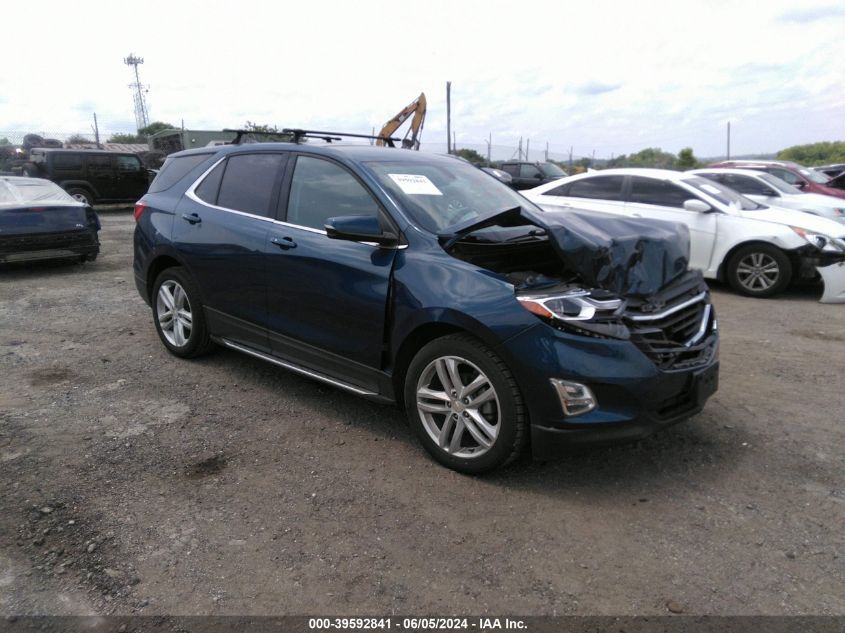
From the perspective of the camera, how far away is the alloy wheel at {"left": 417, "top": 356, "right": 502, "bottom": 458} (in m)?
3.25

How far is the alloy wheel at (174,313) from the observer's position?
201 inches

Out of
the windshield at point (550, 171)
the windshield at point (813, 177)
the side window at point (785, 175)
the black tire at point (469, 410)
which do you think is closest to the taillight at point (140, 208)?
the black tire at point (469, 410)

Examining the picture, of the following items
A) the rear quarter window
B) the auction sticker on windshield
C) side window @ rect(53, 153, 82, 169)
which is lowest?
the auction sticker on windshield

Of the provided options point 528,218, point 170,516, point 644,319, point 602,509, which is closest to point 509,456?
point 602,509

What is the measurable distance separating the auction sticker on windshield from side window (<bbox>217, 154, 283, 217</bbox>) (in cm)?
98

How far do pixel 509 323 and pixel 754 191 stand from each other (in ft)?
33.1

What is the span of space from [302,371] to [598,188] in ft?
20.5

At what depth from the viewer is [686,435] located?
3869mm

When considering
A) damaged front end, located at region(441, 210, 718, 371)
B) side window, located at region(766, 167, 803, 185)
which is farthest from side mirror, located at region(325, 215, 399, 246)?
side window, located at region(766, 167, 803, 185)

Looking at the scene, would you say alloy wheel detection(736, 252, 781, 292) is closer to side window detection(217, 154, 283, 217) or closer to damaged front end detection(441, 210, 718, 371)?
damaged front end detection(441, 210, 718, 371)

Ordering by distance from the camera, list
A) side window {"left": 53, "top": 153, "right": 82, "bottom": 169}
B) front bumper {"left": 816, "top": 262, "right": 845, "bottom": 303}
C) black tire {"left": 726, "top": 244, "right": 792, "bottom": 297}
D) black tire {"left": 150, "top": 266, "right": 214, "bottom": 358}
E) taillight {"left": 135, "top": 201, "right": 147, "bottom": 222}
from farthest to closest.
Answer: side window {"left": 53, "top": 153, "right": 82, "bottom": 169}
black tire {"left": 726, "top": 244, "right": 792, "bottom": 297}
front bumper {"left": 816, "top": 262, "right": 845, "bottom": 303}
taillight {"left": 135, "top": 201, "right": 147, "bottom": 222}
black tire {"left": 150, "top": 266, "right": 214, "bottom": 358}

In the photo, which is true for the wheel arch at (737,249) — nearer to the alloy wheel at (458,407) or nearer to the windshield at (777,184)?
the windshield at (777,184)

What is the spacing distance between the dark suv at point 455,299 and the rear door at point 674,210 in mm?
4426

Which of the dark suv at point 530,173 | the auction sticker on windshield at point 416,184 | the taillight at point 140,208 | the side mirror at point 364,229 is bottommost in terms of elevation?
the side mirror at point 364,229
